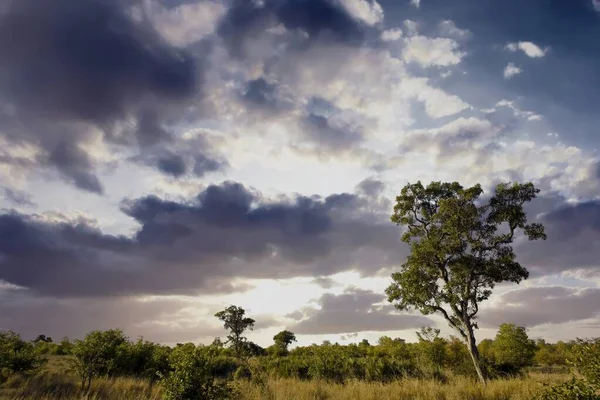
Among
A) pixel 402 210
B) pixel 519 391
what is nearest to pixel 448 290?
pixel 402 210

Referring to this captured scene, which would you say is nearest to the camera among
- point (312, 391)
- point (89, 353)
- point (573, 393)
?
point (573, 393)

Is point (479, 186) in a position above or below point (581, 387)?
above

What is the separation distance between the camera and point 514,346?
44.3 metres

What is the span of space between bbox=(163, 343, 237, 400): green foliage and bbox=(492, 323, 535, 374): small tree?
42697 mm

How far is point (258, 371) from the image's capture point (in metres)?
14.6

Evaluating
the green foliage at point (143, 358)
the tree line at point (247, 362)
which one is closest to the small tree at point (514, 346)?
the tree line at point (247, 362)

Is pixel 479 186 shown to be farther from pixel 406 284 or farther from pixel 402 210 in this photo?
pixel 406 284

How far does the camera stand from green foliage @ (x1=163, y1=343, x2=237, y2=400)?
30.1ft

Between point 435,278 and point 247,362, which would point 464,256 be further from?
point 247,362

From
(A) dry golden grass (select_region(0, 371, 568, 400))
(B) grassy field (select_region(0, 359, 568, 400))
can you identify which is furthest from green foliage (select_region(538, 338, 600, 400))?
(A) dry golden grass (select_region(0, 371, 568, 400))

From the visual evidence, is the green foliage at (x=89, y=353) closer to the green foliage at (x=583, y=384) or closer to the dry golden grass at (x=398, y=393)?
the dry golden grass at (x=398, y=393)

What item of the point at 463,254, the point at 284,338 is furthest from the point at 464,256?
the point at 284,338

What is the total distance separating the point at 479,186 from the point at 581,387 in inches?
811

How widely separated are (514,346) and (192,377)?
4679cm
